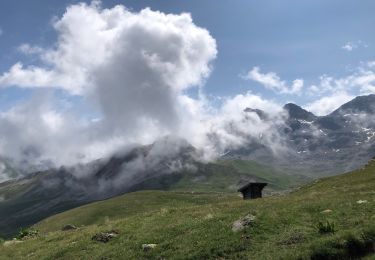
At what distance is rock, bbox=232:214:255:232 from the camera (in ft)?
107

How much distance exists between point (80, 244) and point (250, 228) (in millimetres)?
14063

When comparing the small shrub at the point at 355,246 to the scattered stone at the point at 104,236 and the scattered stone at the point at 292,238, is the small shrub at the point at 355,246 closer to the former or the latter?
the scattered stone at the point at 292,238

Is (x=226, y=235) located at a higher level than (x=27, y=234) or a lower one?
lower

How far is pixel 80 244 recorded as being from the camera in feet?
123

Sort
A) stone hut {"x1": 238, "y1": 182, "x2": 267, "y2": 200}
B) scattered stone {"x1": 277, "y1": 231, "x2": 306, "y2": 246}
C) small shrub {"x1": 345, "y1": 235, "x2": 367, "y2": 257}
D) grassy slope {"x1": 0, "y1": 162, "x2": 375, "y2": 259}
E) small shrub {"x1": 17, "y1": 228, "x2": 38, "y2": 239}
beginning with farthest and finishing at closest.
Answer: stone hut {"x1": 238, "y1": 182, "x2": 267, "y2": 200} → small shrub {"x1": 17, "y1": 228, "x2": 38, "y2": 239} → scattered stone {"x1": 277, "y1": 231, "x2": 306, "y2": 246} → grassy slope {"x1": 0, "y1": 162, "x2": 375, "y2": 259} → small shrub {"x1": 345, "y1": 235, "x2": 367, "y2": 257}

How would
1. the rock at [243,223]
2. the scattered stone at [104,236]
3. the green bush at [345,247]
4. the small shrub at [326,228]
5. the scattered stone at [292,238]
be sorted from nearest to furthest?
the green bush at [345,247]
the scattered stone at [292,238]
the small shrub at [326,228]
the rock at [243,223]
the scattered stone at [104,236]

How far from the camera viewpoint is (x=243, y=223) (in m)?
33.2

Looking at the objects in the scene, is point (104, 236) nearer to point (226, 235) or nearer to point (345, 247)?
point (226, 235)

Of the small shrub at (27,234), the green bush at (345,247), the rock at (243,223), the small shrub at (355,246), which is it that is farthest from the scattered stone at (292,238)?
the small shrub at (27,234)

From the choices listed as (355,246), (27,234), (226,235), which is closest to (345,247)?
(355,246)

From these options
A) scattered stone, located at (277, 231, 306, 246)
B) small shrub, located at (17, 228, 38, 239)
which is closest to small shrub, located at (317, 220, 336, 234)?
scattered stone, located at (277, 231, 306, 246)

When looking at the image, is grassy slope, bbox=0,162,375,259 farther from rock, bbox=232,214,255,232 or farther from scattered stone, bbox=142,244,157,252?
rock, bbox=232,214,255,232

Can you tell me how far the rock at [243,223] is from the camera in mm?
32719

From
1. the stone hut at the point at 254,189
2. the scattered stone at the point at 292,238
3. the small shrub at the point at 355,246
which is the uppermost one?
the stone hut at the point at 254,189
